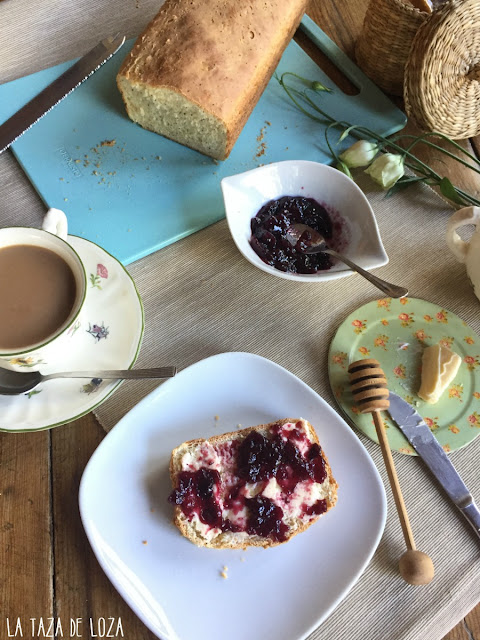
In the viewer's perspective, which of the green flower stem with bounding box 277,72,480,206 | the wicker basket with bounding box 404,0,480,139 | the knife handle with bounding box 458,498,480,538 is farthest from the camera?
the green flower stem with bounding box 277,72,480,206

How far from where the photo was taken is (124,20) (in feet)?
6.24

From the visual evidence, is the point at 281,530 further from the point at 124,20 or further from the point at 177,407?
the point at 124,20

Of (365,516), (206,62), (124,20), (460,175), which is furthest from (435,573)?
(124,20)

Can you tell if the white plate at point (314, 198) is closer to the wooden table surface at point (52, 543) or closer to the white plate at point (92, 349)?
the white plate at point (92, 349)

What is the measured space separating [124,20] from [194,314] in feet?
3.88

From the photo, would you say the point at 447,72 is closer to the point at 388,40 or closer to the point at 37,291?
the point at 388,40

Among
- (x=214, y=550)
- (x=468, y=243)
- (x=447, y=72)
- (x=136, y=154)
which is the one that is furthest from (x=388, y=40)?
(x=214, y=550)

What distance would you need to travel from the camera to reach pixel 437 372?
4.54 ft

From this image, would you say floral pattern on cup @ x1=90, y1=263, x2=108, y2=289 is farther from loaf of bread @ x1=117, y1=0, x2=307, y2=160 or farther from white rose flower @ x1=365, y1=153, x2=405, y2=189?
white rose flower @ x1=365, y1=153, x2=405, y2=189

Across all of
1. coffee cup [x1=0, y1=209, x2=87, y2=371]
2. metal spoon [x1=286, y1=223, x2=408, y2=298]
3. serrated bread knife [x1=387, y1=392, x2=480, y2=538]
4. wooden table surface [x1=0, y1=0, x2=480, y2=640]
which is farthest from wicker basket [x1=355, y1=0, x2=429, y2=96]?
wooden table surface [x1=0, y1=0, x2=480, y2=640]

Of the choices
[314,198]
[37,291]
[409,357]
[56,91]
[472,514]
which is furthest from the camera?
[56,91]

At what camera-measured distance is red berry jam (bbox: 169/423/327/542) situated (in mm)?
1173

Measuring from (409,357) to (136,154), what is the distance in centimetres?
105

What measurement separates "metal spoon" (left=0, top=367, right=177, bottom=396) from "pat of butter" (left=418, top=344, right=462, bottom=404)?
2.21ft
